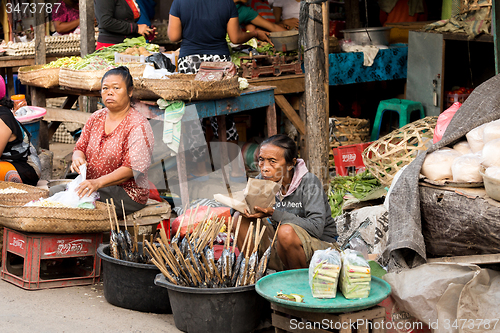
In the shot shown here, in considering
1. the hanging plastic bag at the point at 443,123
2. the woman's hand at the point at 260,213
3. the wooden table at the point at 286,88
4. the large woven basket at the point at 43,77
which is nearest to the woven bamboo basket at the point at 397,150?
the hanging plastic bag at the point at 443,123

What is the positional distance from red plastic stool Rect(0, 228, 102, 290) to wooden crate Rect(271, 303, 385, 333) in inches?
58.9

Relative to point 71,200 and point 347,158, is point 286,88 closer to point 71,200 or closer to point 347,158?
point 347,158

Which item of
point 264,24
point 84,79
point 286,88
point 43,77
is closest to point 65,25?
point 43,77

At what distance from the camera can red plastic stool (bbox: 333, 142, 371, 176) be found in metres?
5.70

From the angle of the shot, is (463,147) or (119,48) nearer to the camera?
(463,147)

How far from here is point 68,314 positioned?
313 cm

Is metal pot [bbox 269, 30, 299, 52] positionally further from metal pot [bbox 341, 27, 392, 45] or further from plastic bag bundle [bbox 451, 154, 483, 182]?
plastic bag bundle [bbox 451, 154, 483, 182]

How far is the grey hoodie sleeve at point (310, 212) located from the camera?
3.07 m

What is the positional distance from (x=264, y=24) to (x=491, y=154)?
14.6 ft

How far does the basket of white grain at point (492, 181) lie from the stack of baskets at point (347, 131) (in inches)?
146

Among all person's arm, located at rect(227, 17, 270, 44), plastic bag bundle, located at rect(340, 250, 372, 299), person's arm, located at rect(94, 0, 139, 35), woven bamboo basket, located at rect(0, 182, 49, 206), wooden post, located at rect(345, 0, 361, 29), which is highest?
wooden post, located at rect(345, 0, 361, 29)

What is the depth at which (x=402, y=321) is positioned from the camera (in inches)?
111

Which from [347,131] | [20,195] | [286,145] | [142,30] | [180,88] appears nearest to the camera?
[286,145]

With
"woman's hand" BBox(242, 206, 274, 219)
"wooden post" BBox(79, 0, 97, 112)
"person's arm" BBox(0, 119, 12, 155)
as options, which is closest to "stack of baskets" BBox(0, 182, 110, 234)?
"person's arm" BBox(0, 119, 12, 155)
